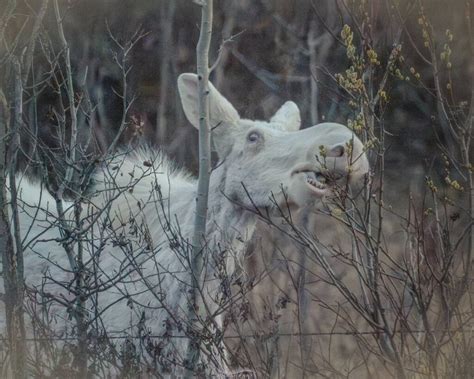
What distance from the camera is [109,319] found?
767 centimetres

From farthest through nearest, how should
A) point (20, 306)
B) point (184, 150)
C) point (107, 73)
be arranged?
point (107, 73), point (184, 150), point (20, 306)

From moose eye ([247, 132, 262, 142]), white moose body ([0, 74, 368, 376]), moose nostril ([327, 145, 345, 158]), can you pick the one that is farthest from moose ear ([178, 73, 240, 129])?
moose nostril ([327, 145, 345, 158])

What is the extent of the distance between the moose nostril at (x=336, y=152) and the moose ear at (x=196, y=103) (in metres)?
1.25

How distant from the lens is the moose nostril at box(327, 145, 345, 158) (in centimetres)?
704

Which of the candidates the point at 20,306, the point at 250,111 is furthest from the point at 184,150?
the point at 20,306

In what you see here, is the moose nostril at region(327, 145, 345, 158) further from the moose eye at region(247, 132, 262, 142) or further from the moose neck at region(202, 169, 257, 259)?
the moose eye at region(247, 132, 262, 142)

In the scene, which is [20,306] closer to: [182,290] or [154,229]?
[182,290]

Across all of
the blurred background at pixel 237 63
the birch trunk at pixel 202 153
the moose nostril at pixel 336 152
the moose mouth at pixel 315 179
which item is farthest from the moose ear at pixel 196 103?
the blurred background at pixel 237 63

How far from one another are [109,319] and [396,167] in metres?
8.48

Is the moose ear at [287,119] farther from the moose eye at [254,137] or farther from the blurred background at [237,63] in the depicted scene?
the blurred background at [237,63]

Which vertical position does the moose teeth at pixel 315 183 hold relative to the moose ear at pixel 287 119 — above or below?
below

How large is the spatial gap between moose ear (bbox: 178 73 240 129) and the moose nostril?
125 cm

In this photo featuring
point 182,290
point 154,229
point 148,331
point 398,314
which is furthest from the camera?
point 154,229

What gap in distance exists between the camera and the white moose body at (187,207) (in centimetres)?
721
